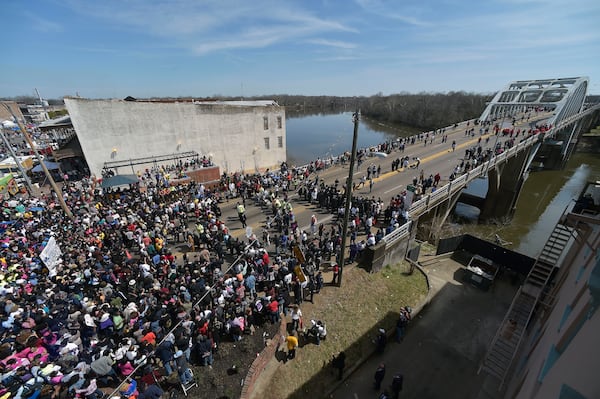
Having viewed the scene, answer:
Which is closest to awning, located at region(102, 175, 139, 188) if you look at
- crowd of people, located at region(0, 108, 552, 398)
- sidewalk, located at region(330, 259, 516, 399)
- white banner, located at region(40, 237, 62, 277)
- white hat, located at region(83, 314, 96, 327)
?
crowd of people, located at region(0, 108, 552, 398)

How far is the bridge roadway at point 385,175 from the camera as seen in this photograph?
19.8 meters

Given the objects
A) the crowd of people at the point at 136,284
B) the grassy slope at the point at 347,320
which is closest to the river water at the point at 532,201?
the crowd of people at the point at 136,284

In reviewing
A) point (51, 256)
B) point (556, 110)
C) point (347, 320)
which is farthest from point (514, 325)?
point (556, 110)

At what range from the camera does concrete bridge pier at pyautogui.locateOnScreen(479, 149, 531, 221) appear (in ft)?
117

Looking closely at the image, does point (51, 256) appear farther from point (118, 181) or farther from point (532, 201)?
point (532, 201)

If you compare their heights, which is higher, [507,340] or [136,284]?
[136,284]

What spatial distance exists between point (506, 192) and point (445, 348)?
32.2m

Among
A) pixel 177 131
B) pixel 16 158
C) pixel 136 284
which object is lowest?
pixel 136 284

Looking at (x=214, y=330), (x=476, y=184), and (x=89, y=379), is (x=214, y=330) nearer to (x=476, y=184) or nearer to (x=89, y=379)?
(x=89, y=379)

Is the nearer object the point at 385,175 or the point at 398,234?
the point at 398,234

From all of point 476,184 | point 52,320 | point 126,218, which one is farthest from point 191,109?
point 476,184

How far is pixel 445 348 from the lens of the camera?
13.1 meters

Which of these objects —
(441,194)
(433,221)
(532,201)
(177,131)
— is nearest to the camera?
(441,194)

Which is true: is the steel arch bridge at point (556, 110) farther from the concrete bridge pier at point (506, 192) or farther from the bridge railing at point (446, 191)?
the bridge railing at point (446, 191)
